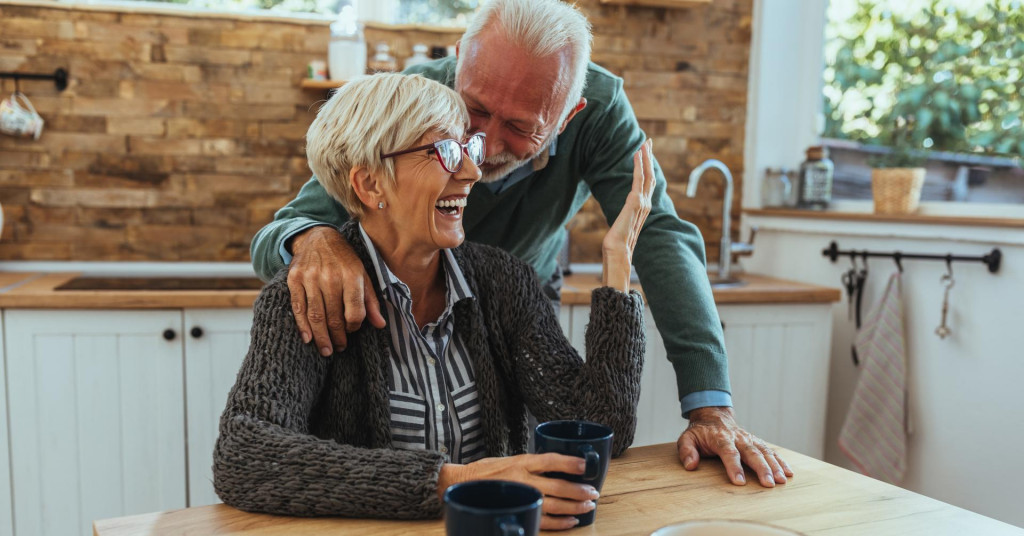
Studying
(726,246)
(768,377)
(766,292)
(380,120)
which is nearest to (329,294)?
(380,120)

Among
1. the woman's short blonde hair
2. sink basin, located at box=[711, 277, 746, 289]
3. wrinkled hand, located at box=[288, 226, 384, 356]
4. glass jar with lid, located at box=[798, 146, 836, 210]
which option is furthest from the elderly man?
glass jar with lid, located at box=[798, 146, 836, 210]

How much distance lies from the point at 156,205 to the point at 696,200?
2.05m

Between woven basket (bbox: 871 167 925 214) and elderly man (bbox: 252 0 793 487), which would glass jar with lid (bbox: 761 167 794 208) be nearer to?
woven basket (bbox: 871 167 925 214)

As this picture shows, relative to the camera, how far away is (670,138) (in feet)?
10.7

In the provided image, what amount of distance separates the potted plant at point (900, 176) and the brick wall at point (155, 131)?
1179 mm

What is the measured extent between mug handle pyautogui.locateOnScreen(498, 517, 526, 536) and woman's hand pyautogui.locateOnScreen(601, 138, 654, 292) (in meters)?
0.66

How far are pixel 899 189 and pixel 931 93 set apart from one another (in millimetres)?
348

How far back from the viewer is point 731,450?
126 cm

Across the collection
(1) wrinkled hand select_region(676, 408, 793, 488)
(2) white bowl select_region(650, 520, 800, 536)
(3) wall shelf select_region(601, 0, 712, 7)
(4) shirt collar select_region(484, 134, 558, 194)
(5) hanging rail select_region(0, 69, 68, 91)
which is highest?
(3) wall shelf select_region(601, 0, 712, 7)

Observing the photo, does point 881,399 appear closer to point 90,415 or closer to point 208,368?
point 208,368

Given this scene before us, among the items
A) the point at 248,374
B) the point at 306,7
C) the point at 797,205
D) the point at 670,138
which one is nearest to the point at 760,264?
the point at 797,205

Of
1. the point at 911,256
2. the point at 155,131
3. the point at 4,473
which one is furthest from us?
the point at 155,131

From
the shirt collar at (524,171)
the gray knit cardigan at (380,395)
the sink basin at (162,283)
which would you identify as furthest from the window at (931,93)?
the sink basin at (162,283)

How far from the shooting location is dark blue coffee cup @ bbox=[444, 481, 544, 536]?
2.45 feet
